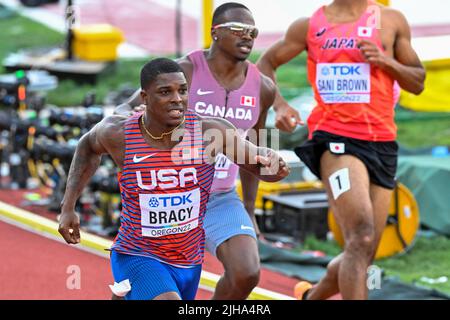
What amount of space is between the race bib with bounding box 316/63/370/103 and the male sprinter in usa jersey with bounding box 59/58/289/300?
5.62 feet

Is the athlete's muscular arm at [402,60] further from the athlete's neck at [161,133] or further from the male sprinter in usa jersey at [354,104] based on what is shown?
the athlete's neck at [161,133]

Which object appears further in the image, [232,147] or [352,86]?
[352,86]

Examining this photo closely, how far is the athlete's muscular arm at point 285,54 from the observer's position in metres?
7.94

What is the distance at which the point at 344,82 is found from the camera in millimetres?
7945

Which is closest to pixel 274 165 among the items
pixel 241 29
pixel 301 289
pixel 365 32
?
pixel 241 29

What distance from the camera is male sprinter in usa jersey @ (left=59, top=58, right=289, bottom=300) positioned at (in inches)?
246

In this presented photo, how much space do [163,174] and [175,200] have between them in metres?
0.17

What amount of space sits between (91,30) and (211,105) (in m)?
12.1

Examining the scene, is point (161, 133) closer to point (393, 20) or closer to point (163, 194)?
point (163, 194)

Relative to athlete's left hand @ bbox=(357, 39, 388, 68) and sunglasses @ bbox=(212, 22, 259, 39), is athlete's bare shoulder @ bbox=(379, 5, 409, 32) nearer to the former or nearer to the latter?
athlete's left hand @ bbox=(357, 39, 388, 68)

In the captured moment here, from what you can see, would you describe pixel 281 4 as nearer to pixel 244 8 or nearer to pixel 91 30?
pixel 91 30

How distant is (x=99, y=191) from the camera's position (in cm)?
1130

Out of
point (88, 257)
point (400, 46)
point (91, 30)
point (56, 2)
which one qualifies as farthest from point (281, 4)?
point (400, 46)
